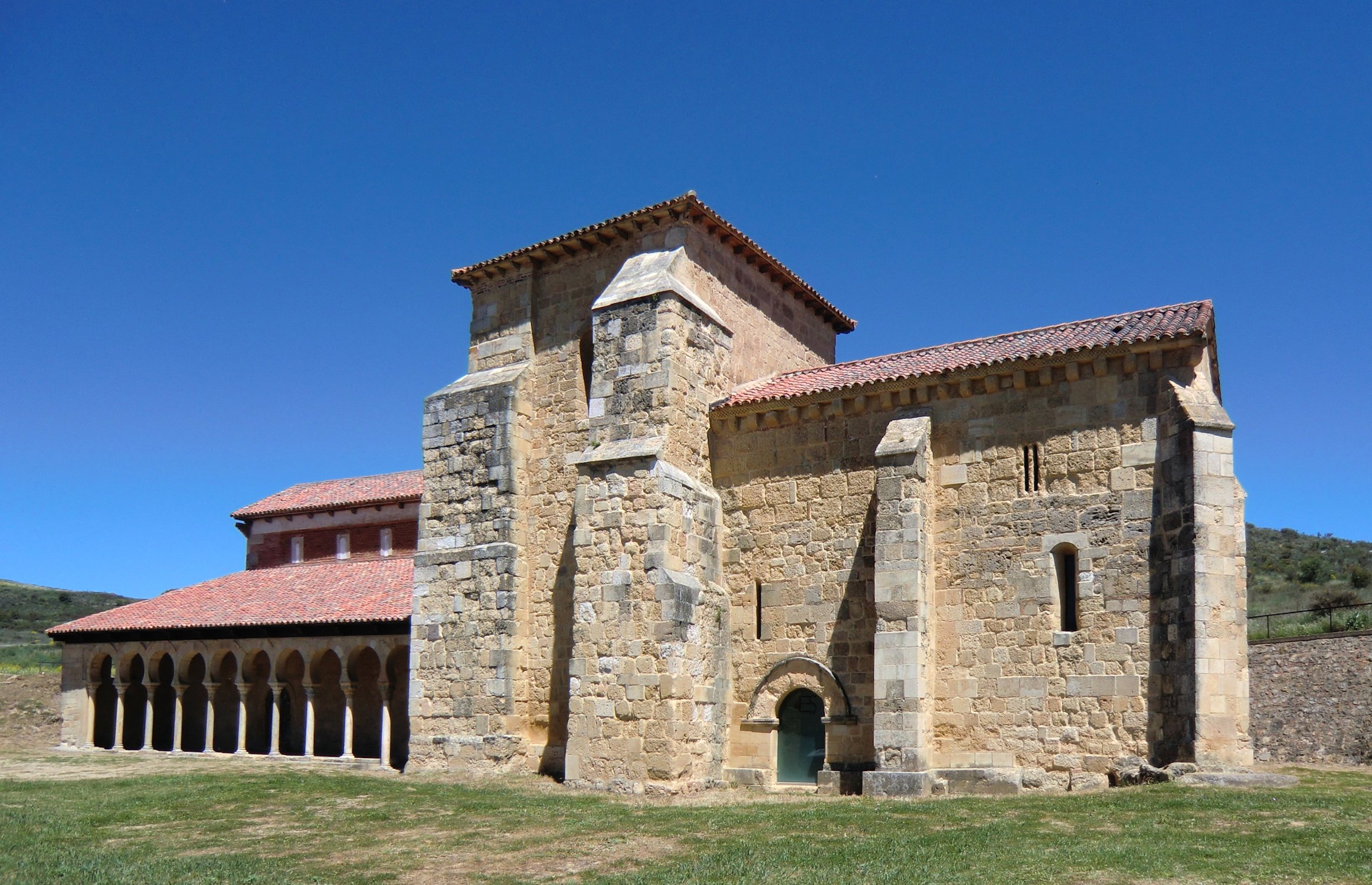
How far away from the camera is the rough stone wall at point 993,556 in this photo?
1599 cm

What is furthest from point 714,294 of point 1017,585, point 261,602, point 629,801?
point 261,602

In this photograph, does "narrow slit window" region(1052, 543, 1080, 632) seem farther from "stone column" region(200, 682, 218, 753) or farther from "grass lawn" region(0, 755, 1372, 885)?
"stone column" region(200, 682, 218, 753)

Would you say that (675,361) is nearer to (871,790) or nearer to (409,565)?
(871,790)

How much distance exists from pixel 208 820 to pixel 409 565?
12.8 m

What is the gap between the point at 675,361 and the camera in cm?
1912

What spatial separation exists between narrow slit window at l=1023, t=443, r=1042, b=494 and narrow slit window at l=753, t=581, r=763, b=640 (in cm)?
466

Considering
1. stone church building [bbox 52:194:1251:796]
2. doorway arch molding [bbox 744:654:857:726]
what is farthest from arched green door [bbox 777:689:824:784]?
doorway arch molding [bbox 744:654:857:726]

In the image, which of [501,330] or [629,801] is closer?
[629,801]

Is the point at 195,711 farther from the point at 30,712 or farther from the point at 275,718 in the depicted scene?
the point at 275,718

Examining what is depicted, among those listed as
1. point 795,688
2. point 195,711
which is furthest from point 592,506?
point 195,711

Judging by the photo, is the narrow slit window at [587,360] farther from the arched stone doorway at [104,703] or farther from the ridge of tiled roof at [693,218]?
the arched stone doorway at [104,703]

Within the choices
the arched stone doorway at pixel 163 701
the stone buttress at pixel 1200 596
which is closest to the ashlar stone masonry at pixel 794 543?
the stone buttress at pixel 1200 596

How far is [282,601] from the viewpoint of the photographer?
27.7 metres

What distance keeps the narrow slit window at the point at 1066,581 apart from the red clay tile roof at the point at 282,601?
13.2 meters
